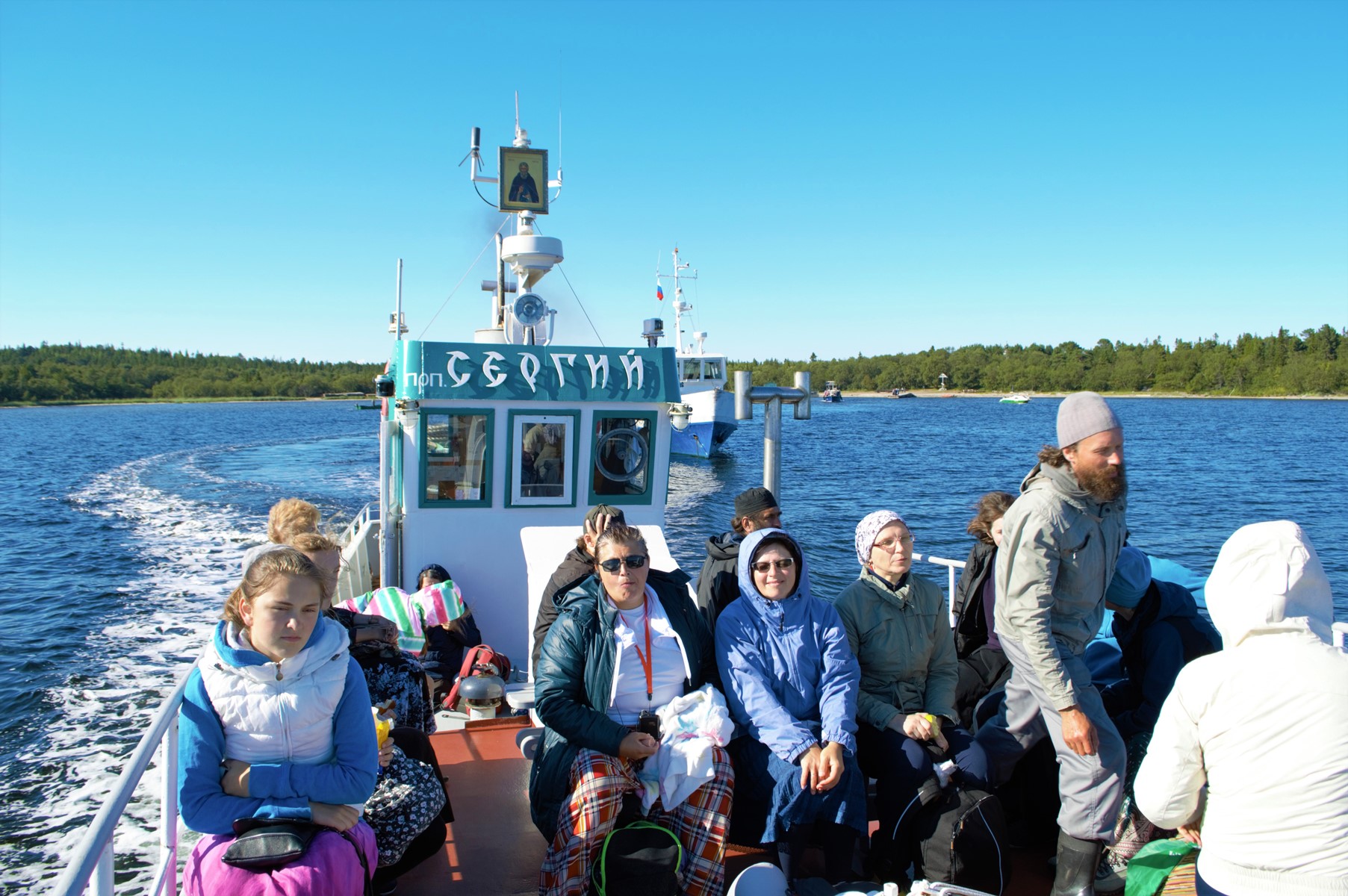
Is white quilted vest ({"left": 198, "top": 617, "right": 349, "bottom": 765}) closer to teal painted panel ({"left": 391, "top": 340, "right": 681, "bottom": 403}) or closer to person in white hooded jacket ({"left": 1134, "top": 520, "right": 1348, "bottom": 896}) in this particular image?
person in white hooded jacket ({"left": 1134, "top": 520, "right": 1348, "bottom": 896})

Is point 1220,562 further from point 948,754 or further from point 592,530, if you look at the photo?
point 592,530

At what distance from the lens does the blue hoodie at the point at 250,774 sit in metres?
2.60

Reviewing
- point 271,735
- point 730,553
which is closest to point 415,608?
point 730,553

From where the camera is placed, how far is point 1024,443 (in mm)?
53375

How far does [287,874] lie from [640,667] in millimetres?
1428

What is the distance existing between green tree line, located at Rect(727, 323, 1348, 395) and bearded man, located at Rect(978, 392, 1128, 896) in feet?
304

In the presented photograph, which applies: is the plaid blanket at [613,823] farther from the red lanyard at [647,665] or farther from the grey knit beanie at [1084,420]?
the grey knit beanie at [1084,420]

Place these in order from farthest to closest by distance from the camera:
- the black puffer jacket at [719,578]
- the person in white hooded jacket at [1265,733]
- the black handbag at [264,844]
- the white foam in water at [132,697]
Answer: the white foam in water at [132,697], the black puffer jacket at [719,578], the black handbag at [264,844], the person in white hooded jacket at [1265,733]

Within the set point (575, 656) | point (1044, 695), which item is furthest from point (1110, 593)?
point (575, 656)

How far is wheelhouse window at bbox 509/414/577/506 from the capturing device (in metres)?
7.74

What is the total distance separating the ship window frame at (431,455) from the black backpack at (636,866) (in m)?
4.83

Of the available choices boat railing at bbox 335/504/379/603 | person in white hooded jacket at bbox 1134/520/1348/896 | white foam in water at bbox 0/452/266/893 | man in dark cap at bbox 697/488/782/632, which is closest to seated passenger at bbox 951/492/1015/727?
man in dark cap at bbox 697/488/782/632

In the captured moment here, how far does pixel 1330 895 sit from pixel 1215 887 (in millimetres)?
234

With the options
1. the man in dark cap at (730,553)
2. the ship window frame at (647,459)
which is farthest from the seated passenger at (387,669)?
the ship window frame at (647,459)
